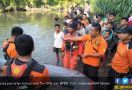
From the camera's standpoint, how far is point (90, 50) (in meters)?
6.16

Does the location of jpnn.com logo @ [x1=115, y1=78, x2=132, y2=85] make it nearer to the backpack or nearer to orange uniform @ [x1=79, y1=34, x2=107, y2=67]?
orange uniform @ [x1=79, y1=34, x2=107, y2=67]

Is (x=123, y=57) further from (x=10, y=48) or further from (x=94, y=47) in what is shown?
(x=10, y=48)

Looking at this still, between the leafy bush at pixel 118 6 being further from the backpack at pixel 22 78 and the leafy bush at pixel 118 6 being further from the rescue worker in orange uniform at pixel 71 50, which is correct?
the backpack at pixel 22 78

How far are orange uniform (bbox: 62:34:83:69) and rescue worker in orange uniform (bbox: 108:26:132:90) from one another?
1536 mm

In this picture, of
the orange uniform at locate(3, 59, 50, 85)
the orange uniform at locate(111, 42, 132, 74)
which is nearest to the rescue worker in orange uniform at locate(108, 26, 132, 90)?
the orange uniform at locate(111, 42, 132, 74)

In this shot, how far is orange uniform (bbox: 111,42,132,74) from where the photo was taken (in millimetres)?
5430

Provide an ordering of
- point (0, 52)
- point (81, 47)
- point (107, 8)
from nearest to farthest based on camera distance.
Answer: point (81, 47), point (0, 52), point (107, 8)

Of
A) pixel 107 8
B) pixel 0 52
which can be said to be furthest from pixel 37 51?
pixel 107 8

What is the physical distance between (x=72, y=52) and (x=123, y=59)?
1976 mm

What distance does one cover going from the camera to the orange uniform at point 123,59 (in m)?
5.43

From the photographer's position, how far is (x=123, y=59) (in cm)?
555

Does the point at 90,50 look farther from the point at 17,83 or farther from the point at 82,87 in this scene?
the point at 17,83

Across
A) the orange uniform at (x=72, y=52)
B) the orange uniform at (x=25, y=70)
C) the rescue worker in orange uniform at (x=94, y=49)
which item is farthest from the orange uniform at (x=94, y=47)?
the orange uniform at (x=25, y=70)

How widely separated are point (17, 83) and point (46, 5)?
54.1 metres
